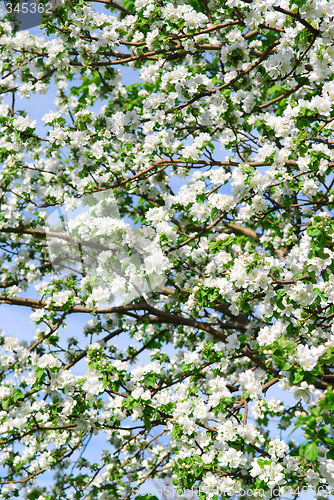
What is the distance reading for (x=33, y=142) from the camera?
5.45m

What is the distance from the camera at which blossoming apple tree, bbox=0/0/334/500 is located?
3.63 meters

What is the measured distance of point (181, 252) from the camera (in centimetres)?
473

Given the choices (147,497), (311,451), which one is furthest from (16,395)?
(311,451)

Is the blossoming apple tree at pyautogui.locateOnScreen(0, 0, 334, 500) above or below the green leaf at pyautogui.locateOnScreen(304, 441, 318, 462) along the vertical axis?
above

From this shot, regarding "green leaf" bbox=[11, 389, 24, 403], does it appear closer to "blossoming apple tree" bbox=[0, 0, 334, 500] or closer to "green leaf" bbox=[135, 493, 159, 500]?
"blossoming apple tree" bbox=[0, 0, 334, 500]

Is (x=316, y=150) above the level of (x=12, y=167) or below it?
below

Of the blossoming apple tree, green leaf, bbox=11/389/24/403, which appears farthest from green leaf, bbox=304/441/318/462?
green leaf, bbox=11/389/24/403

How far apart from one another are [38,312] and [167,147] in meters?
2.17

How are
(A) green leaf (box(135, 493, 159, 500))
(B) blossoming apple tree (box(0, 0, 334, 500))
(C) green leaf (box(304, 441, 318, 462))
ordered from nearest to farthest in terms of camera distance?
(C) green leaf (box(304, 441, 318, 462))
(B) blossoming apple tree (box(0, 0, 334, 500))
(A) green leaf (box(135, 493, 159, 500))

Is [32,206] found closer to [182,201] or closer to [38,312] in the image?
[38,312]

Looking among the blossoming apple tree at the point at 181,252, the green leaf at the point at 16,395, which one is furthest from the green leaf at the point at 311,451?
the green leaf at the point at 16,395

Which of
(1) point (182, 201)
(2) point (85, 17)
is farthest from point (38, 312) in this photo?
(2) point (85, 17)

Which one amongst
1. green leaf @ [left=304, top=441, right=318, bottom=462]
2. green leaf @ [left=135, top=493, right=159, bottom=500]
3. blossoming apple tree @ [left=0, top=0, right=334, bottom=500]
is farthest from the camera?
green leaf @ [left=135, top=493, right=159, bottom=500]

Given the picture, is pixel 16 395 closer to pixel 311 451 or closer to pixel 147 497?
pixel 147 497
